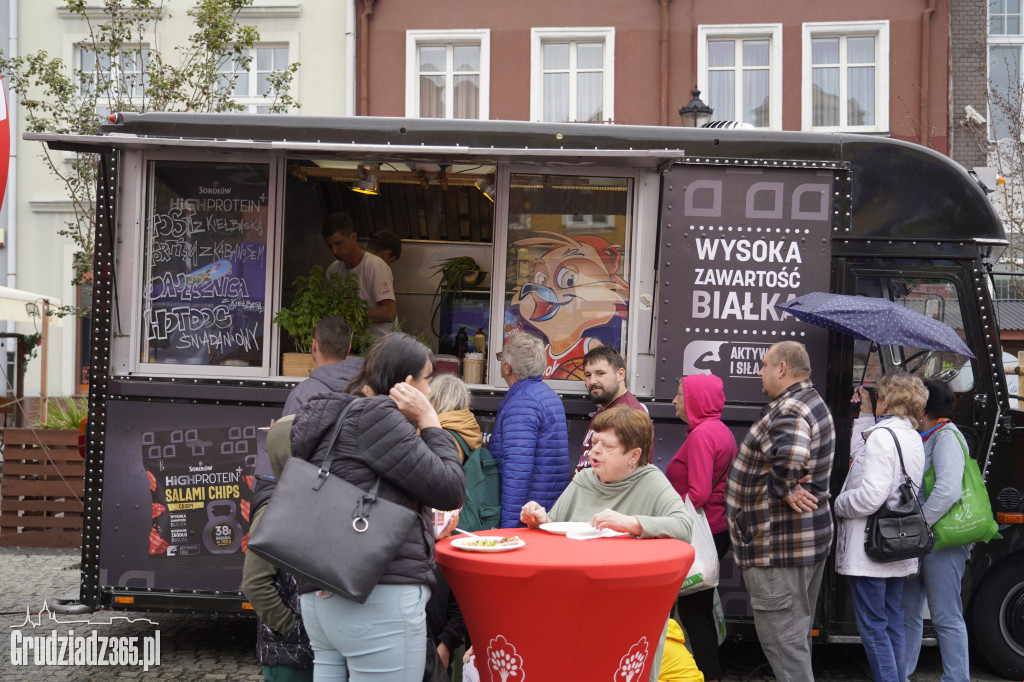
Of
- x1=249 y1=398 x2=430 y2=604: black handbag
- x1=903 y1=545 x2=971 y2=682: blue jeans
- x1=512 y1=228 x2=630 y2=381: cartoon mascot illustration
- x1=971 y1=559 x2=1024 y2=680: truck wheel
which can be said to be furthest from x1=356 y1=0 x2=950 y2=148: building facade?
x1=249 y1=398 x2=430 y2=604: black handbag

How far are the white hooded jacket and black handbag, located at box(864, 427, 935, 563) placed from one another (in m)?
0.04

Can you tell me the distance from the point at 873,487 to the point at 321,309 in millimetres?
3365

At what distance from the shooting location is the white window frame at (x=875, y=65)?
1653 centimetres

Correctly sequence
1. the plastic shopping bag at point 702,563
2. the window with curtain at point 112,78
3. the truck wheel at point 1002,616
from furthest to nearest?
1. the window with curtain at point 112,78
2. the truck wheel at point 1002,616
3. the plastic shopping bag at point 702,563

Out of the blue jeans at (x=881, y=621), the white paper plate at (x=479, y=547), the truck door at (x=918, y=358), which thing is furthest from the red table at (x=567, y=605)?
the truck door at (x=918, y=358)

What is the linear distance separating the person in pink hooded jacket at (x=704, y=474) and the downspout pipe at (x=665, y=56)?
39.6 ft

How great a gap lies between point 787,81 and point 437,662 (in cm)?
1489

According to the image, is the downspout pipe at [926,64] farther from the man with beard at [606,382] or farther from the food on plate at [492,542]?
the food on plate at [492,542]

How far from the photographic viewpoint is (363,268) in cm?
720

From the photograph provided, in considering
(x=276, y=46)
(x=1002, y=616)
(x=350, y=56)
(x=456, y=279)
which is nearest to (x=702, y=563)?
(x=1002, y=616)

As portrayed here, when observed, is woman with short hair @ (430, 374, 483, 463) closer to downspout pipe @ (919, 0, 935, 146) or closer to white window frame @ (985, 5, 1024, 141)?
downspout pipe @ (919, 0, 935, 146)

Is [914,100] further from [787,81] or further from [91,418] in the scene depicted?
[91,418]

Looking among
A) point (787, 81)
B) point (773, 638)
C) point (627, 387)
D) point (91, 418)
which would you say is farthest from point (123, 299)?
point (787, 81)

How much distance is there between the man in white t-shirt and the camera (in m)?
7.06
